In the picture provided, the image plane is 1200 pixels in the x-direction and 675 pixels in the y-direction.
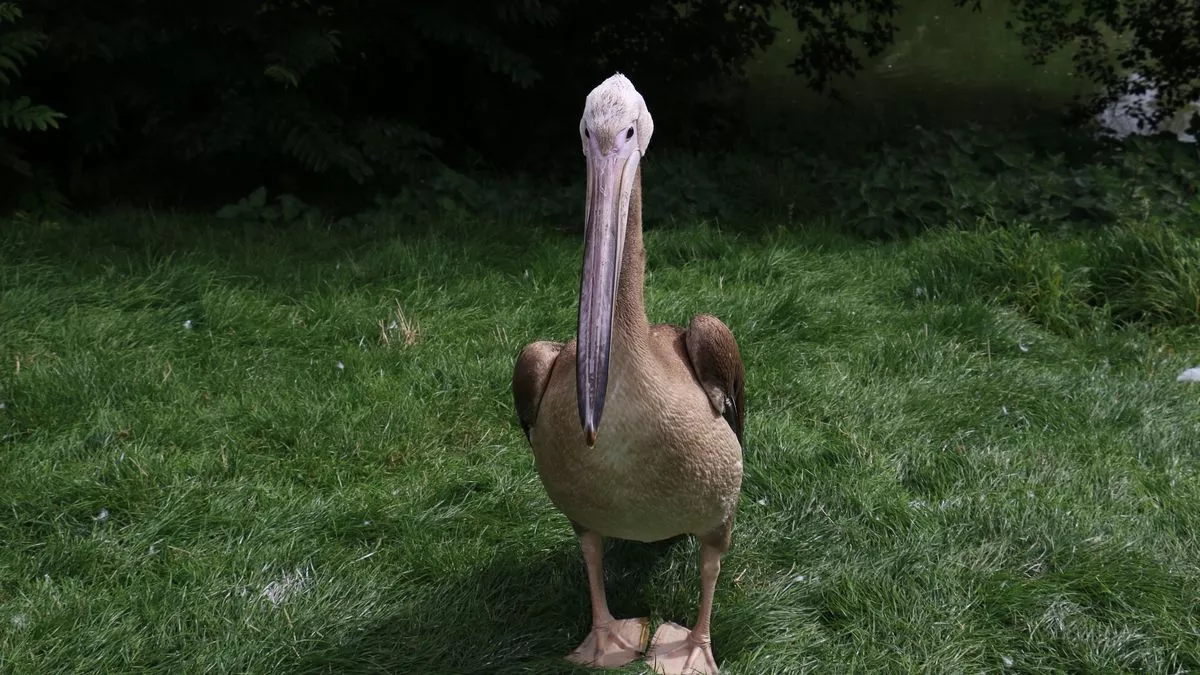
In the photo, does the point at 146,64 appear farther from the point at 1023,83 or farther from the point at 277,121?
the point at 1023,83

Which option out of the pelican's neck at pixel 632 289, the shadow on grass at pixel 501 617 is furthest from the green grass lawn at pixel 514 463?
the pelican's neck at pixel 632 289

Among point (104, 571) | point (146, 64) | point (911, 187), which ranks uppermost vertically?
point (146, 64)

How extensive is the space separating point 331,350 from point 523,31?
3.42 metres

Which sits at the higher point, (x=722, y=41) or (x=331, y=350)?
(x=722, y=41)

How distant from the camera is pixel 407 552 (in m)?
3.08

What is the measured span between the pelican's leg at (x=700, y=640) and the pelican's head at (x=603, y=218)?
0.73 metres

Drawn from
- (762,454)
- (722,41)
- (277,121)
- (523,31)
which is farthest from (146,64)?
(762,454)

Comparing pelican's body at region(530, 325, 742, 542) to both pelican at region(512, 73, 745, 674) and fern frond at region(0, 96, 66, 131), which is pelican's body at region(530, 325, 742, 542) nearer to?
pelican at region(512, 73, 745, 674)

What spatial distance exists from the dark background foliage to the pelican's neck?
3636mm

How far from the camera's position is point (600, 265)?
85.0 inches

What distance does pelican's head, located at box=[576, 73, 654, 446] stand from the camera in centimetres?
210

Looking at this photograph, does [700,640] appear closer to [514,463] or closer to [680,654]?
[680,654]

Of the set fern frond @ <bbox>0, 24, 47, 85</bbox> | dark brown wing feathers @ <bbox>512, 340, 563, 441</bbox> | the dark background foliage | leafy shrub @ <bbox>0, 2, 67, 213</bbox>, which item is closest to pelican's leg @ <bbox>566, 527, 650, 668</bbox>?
dark brown wing feathers @ <bbox>512, 340, 563, 441</bbox>

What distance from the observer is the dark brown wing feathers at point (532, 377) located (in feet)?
8.66
